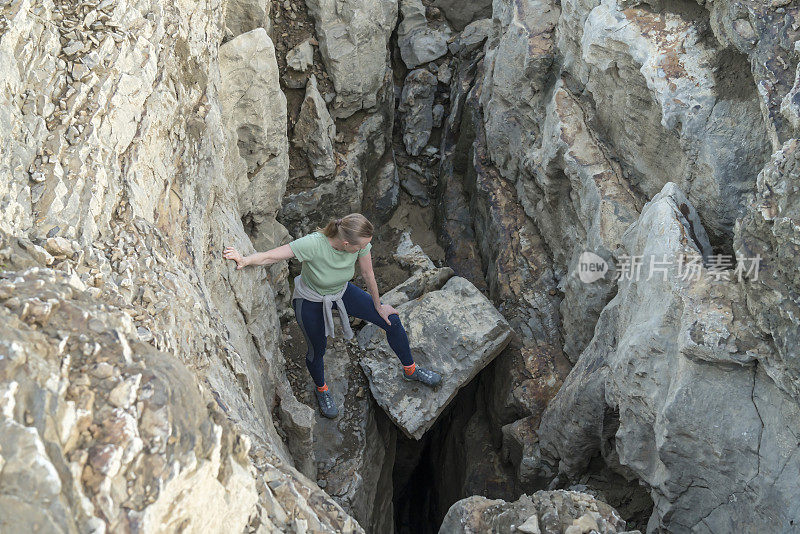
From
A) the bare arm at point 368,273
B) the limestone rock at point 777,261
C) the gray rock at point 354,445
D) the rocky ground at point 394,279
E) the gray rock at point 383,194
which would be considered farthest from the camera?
the gray rock at point 383,194

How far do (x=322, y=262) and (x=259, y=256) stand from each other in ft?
1.63

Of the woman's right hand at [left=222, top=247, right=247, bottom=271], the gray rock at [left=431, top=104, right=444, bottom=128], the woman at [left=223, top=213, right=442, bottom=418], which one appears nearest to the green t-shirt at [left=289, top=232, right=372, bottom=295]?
the woman at [left=223, top=213, right=442, bottom=418]

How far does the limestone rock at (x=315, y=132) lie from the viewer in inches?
311

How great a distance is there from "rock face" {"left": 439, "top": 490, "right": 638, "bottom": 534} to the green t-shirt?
6.47 feet

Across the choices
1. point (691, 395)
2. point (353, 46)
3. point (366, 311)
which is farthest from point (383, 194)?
point (691, 395)

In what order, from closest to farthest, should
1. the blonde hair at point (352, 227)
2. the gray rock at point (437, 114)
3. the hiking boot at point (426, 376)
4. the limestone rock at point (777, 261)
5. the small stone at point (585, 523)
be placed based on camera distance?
the limestone rock at point (777, 261) < the small stone at point (585, 523) < the blonde hair at point (352, 227) < the hiking boot at point (426, 376) < the gray rock at point (437, 114)

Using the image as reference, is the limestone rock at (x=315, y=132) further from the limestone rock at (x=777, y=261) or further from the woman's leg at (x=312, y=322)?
the limestone rock at (x=777, y=261)

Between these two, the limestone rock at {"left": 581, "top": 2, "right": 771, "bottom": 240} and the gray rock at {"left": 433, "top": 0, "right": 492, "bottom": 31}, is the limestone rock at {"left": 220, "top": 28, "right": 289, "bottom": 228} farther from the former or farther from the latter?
the gray rock at {"left": 433, "top": 0, "right": 492, "bottom": 31}

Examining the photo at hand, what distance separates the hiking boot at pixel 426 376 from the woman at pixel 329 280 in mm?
400

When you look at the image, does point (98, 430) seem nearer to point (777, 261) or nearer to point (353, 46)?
point (777, 261)

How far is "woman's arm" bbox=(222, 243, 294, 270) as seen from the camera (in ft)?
14.5

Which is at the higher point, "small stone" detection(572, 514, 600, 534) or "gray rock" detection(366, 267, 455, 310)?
"gray rock" detection(366, 267, 455, 310)

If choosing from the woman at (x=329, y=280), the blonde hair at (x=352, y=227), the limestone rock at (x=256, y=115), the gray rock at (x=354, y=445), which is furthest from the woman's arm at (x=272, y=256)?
the gray rock at (x=354, y=445)

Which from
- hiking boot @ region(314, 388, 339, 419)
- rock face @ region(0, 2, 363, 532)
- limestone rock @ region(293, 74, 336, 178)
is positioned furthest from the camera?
limestone rock @ region(293, 74, 336, 178)
